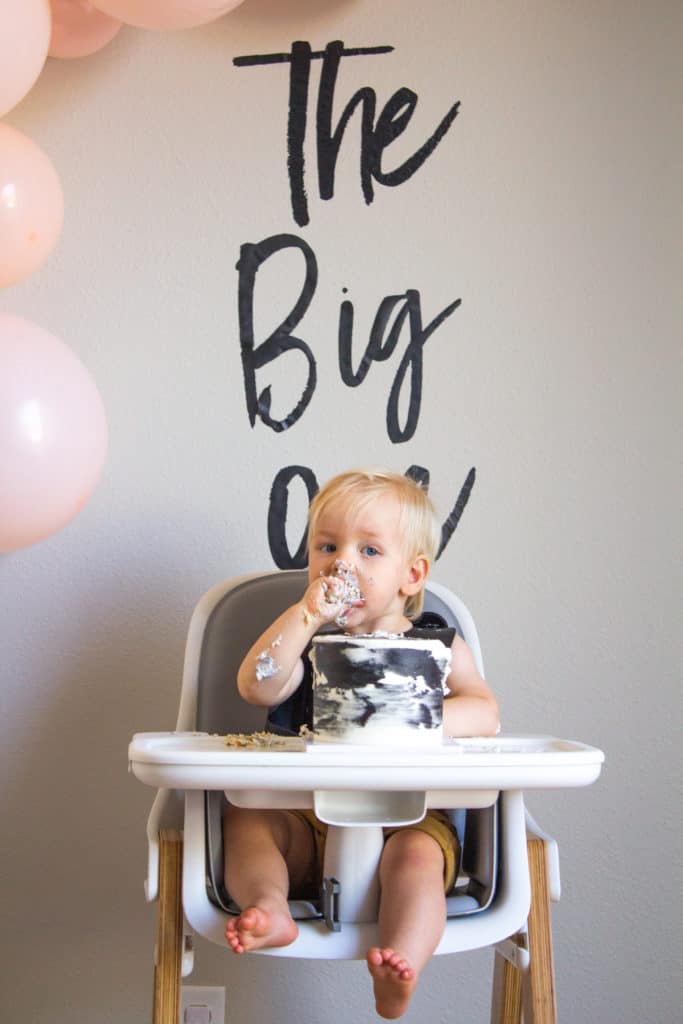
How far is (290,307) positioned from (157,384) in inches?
10.2

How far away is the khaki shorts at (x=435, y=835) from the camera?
4.58 feet

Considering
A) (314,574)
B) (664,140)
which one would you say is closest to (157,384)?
(314,574)

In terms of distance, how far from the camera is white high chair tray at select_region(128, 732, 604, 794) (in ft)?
3.76

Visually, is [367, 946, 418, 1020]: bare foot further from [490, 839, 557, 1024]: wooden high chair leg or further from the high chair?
[490, 839, 557, 1024]: wooden high chair leg

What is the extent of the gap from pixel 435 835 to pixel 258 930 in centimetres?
28

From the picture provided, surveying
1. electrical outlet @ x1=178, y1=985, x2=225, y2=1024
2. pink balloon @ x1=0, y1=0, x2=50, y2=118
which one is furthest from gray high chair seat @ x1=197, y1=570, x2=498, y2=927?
pink balloon @ x1=0, y1=0, x2=50, y2=118

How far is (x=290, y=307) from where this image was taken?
1.99 metres

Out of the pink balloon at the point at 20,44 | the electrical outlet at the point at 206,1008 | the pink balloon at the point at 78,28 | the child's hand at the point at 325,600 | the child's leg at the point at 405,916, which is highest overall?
the pink balloon at the point at 78,28

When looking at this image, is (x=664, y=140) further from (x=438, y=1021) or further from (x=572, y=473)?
(x=438, y=1021)

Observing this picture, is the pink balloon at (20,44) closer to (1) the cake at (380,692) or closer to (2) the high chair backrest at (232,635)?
(2) the high chair backrest at (232,635)

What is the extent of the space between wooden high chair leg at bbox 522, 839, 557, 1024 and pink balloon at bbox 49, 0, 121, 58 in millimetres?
1368

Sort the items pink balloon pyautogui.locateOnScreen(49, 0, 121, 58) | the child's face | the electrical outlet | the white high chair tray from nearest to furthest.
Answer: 1. the white high chair tray
2. the child's face
3. pink balloon pyautogui.locateOnScreen(49, 0, 121, 58)
4. the electrical outlet

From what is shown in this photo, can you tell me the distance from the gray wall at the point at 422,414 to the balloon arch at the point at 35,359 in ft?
0.90

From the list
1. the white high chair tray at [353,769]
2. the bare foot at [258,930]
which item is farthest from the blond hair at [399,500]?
the bare foot at [258,930]
